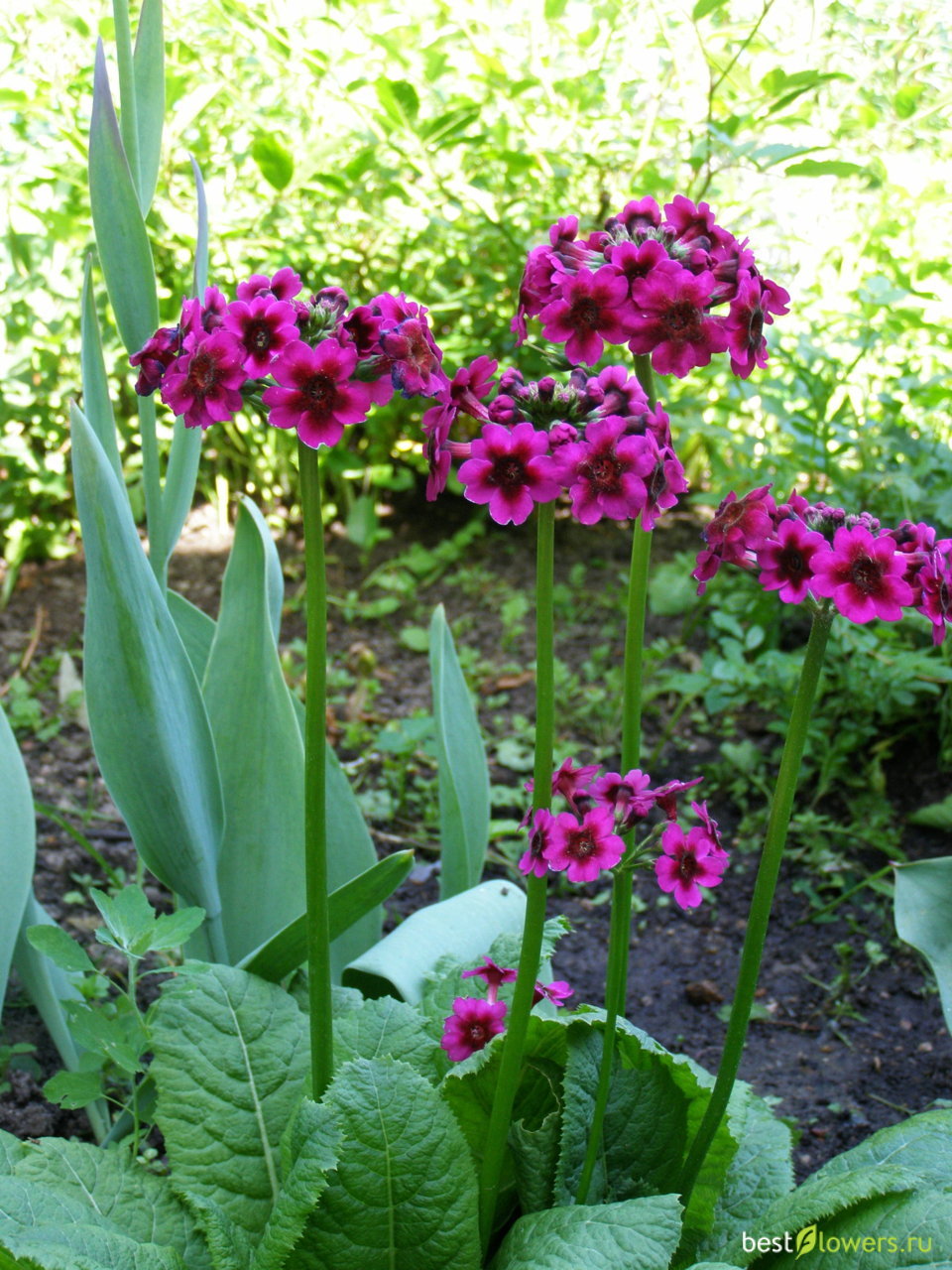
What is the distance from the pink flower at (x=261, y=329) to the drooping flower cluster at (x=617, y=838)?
0.38 meters

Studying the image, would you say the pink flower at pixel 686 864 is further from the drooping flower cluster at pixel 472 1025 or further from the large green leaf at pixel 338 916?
the large green leaf at pixel 338 916

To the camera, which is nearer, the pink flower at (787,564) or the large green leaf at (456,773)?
the pink flower at (787,564)

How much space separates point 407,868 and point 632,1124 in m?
0.37

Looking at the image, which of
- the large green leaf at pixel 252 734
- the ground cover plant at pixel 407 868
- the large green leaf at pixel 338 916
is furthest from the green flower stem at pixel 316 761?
the large green leaf at pixel 252 734

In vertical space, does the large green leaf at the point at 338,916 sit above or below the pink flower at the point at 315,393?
below

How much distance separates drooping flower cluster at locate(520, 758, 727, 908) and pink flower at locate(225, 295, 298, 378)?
1.24ft

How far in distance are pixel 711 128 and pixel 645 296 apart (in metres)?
1.55

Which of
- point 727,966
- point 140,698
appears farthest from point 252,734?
point 727,966

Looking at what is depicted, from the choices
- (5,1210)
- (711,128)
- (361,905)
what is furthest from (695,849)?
(711,128)

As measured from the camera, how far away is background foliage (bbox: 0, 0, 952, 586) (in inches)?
90.4

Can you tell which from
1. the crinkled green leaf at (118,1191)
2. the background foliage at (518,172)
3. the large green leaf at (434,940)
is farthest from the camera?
the background foliage at (518,172)

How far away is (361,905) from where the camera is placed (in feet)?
4.17

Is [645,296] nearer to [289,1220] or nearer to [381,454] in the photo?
[289,1220]

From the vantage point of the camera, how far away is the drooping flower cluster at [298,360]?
0.78m
